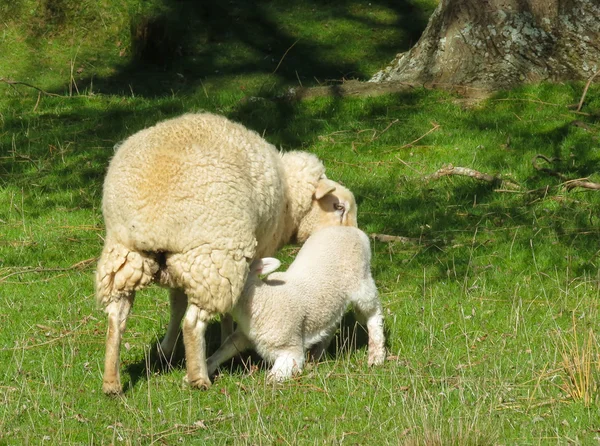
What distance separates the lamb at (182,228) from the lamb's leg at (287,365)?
442mm

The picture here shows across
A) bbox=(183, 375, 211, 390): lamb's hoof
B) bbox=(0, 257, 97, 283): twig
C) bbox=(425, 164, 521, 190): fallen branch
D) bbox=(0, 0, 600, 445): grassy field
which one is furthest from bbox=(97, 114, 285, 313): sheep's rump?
bbox=(425, 164, 521, 190): fallen branch

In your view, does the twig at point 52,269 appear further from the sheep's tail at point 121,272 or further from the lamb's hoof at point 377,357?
the lamb's hoof at point 377,357

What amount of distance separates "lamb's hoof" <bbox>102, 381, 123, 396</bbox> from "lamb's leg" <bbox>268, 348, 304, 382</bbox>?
3.04ft

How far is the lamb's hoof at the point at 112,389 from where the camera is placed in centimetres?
568

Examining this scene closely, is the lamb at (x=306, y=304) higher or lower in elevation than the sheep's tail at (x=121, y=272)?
lower

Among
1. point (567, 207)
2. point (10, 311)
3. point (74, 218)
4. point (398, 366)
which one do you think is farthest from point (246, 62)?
point (398, 366)

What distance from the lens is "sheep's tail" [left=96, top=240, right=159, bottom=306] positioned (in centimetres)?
565

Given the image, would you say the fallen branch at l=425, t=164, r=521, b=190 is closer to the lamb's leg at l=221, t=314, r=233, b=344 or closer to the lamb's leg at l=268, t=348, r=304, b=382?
the lamb's leg at l=221, t=314, r=233, b=344

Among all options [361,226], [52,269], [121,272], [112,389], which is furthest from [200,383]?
[361,226]

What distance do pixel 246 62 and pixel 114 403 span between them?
35.4 feet

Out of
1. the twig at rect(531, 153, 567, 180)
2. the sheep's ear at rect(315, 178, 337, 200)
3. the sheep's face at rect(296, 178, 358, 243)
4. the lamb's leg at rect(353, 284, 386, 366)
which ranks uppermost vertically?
the sheep's ear at rect(315, 178, 337, 200)

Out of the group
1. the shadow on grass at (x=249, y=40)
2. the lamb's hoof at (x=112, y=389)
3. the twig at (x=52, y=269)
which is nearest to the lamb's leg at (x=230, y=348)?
the lamb's hoof at (x=112, y=389)

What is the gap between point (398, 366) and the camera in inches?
238

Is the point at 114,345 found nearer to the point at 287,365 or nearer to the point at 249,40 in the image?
the point at 287,365
